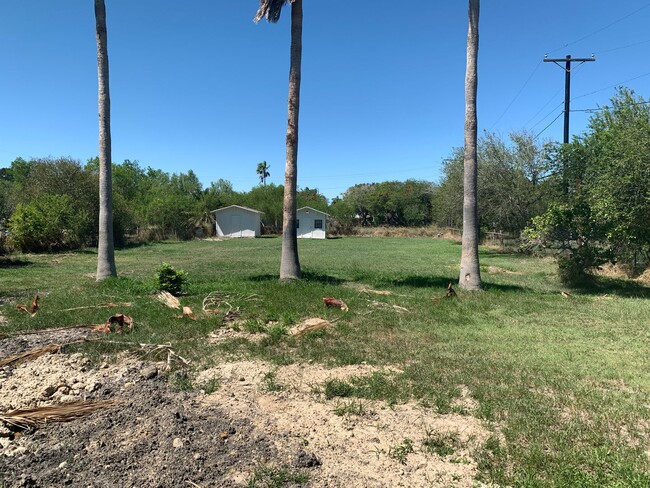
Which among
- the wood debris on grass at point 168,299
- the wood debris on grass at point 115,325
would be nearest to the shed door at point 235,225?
the wood debris on grass at point 168,299

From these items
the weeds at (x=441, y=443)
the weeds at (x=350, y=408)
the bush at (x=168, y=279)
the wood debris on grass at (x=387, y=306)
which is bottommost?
Answer: the weeds at (x=441, y=443)

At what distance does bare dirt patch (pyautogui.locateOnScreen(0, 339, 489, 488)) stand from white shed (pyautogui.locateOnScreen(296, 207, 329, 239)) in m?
45.7

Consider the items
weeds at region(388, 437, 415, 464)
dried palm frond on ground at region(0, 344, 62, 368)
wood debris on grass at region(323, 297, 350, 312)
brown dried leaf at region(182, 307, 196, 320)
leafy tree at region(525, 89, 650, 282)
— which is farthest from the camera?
leafy tree at region(525, 89, 650, 282)

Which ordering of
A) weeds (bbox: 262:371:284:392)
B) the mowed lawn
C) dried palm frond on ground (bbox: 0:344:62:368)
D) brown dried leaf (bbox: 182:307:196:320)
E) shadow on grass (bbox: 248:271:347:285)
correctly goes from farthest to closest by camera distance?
shadow on grass (bbox: 248:271:347:285) < brown dried leaf (bbox: 182:307:196:320) < dried palm frond on ground (bbox: 0:344:62:368) < weeds (bbox: 262:371:284:392) < the mowed lawn

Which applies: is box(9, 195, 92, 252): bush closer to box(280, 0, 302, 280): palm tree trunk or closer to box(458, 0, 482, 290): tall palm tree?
box(280, 0, 302, 280): palm tree trunk

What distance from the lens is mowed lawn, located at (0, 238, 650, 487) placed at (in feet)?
10.6

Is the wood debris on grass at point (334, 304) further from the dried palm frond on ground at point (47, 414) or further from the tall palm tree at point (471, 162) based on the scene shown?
the dried palm frond on ground at point (47, 414)

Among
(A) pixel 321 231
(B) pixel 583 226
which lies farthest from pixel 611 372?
(A) pixel 321 231

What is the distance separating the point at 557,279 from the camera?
557 inches

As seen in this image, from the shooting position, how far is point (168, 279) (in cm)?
985

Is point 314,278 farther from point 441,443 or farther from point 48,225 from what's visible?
point 48,225

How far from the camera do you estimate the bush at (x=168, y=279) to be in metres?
9.77

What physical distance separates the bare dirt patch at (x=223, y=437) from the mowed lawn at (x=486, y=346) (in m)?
0.35

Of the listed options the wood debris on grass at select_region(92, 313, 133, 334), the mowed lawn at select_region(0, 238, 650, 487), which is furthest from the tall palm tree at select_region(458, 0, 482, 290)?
the wood debris on grass at select_region(92, 313, 133, 334)
